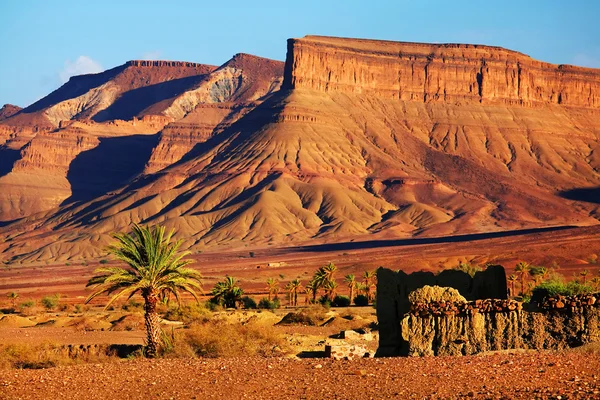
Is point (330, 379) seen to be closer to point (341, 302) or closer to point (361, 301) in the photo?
point (341, 302)

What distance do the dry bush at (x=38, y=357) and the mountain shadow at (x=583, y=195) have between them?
17365 cm

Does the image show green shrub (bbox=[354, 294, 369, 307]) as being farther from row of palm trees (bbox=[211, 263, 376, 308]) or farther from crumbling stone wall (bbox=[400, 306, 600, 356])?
crumbling stone wall (bbox=[400, 306, 600, 356])

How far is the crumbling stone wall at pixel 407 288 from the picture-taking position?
23.6 meters

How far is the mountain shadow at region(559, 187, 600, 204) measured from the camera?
193500 mm

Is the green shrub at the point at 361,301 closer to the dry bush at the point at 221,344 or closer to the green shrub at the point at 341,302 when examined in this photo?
the green shrub at the point at 341,302

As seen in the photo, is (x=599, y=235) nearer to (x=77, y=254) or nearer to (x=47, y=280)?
(x=47, y=280)

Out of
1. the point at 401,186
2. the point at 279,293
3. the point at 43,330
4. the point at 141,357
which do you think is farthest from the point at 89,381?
the point at 401,186

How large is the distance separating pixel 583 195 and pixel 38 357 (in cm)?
17849

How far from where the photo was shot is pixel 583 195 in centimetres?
19562

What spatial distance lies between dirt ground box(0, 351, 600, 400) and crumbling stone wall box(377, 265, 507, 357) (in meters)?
2.14

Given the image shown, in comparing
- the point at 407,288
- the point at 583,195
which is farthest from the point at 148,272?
the point at 583,195

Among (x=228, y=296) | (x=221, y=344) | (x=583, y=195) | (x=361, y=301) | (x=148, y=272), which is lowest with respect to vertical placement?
(x=361, y=301)

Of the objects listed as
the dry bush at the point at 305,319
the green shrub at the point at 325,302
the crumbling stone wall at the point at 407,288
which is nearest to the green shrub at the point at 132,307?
the green shrub at the point at 325,302

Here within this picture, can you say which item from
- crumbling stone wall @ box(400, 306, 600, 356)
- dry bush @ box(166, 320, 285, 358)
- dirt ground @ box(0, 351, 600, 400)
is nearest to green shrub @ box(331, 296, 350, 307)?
dry bush @ box(166, 320, 285, 358)
